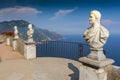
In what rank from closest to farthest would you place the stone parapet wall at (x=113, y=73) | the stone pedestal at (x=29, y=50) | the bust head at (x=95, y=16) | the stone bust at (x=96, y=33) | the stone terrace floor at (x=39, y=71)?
1. the stone bust at (x=96, y=33)
2. the bust head at (x=95, y=16)
3. the stone parapet wall at (x=113, y=73)
4. the stone terrace floor at (x=39, y=71)
5. the stone pedestal at (x=29, y=50)

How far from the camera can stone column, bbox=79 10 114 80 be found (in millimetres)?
4871

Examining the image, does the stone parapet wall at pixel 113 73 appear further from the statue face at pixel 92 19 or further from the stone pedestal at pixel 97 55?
the statue face at pixel 92 19

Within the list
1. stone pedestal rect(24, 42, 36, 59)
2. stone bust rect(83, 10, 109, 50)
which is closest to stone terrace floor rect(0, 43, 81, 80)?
stone pedestal rect(24, 42, 36, 59)

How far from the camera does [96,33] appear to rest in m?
4.89

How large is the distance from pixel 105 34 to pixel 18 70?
181 inches

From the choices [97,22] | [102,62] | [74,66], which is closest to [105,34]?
[97,22]

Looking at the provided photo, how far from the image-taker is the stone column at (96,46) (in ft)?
16.0

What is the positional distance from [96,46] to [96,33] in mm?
347

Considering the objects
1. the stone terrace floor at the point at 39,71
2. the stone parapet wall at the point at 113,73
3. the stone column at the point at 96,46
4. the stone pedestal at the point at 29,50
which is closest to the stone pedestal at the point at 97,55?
the stone column at the point at 96,46

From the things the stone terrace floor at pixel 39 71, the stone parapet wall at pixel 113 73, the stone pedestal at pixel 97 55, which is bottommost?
the stone terrace floor at pixel 39 71

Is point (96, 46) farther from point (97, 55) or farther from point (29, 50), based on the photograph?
point (29, 50)

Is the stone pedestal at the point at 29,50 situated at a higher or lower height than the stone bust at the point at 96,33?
lower

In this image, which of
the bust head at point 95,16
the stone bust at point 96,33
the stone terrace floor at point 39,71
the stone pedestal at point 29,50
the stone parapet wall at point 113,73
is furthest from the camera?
the stone pedestal at point 29,50

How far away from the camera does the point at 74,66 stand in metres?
8.61
